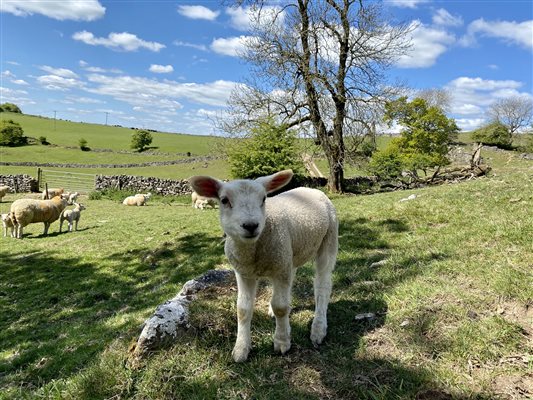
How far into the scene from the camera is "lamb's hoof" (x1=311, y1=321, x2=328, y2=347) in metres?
4.33

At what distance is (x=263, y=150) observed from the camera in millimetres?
24438

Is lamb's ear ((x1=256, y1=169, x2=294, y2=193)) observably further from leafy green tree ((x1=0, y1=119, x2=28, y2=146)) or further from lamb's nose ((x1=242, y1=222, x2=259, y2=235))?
leafy green tree ((x1=0, y1=119, x2=28, y2=146))

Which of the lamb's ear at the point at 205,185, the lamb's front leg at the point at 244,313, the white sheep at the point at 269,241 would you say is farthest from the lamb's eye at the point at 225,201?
the lamb's front leg at the point at 244,313

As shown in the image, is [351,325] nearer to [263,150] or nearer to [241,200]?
[241,200]

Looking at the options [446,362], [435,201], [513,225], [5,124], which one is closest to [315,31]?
[435,201]

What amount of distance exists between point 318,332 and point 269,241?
128 centimetres

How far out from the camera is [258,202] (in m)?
3.68

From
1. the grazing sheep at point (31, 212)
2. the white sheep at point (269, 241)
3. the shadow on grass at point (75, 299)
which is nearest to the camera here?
the white sheep at point (269, 241)

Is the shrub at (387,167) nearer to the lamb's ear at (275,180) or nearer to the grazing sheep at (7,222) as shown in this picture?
the grazing sheep at (7,222)

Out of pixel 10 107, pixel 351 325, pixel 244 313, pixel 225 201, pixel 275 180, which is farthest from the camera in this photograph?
pixel 10 107

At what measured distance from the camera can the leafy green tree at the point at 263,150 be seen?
954 inches

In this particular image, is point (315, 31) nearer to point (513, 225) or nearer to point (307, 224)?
point (513, 225)

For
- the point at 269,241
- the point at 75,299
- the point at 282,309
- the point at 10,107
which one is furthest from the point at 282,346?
the point at 10,107

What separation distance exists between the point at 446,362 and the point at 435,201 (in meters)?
7.25
